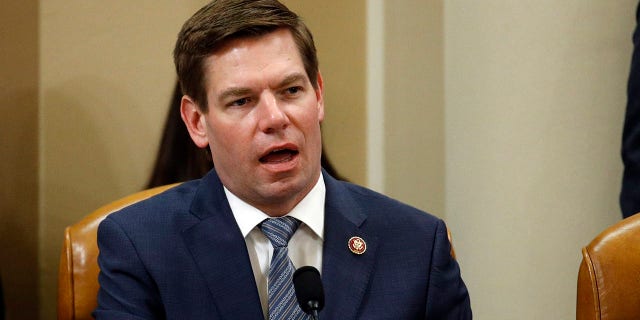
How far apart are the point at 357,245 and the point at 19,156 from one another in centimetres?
169

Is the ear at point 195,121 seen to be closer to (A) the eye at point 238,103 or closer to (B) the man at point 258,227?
(B) the man at point 258,227

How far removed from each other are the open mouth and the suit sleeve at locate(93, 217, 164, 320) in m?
0.32

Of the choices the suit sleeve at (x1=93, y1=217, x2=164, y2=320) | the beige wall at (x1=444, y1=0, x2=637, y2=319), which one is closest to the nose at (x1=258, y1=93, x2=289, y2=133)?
the suit sleeve at (x1=93, y1=217, x2=164, y2=320)

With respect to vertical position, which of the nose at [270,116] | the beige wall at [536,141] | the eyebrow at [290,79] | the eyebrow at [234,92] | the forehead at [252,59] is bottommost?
the beige wall at [536,141]

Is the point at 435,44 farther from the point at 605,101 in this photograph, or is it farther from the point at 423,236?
the point at 423,236

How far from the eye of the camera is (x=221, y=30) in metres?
1.72

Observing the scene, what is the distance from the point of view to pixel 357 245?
1790mm

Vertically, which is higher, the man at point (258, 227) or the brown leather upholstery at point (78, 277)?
the man at point (258, 227)

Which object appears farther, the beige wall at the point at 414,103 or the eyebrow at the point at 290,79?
the beige wall at the point at 414,103

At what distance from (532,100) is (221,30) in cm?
152

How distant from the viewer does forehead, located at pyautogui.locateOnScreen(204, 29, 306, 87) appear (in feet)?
5.61

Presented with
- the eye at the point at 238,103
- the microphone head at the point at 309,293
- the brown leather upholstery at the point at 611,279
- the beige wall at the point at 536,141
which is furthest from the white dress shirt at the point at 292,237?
the beige wall at the point at 536,141

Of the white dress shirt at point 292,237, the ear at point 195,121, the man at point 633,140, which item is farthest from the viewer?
the man at point 633,140

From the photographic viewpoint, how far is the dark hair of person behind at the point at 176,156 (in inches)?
114
